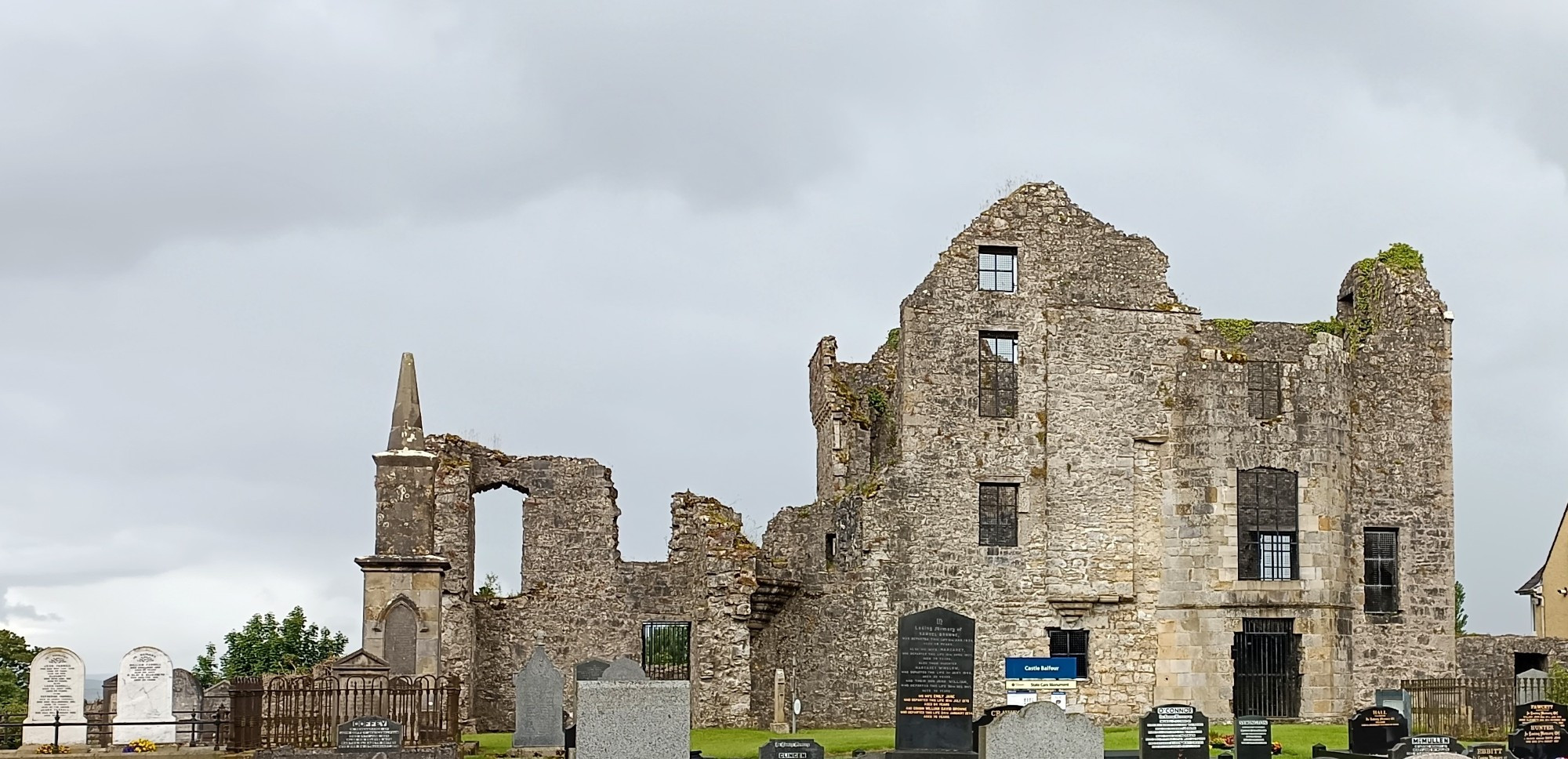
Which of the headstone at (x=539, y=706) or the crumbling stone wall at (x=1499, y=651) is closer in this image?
the headstone at (x=539, y=706)

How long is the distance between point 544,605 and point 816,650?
6022 mm

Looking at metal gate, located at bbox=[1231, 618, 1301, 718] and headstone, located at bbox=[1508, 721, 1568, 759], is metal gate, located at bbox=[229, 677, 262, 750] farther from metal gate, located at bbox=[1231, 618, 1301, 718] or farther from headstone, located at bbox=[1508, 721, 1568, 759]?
metal gate, located at bbox=[1231, 618, 1301, 718]

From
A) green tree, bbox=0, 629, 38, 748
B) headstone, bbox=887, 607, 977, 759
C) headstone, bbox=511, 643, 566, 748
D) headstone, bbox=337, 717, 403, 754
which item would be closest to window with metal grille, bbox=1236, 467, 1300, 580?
headstone, bbox=887, 607, 977, 759

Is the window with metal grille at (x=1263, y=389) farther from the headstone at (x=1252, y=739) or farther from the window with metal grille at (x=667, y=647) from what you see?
the headstone at (x=1252, y=739)

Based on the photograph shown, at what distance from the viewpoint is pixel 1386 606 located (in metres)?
40.4

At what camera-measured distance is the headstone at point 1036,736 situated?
884 inches

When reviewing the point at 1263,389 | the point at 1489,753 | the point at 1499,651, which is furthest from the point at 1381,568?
the point at 1489,753

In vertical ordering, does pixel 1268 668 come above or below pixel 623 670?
below

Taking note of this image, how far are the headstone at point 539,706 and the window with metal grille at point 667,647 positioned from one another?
10399mm

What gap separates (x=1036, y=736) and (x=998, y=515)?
57.2ft

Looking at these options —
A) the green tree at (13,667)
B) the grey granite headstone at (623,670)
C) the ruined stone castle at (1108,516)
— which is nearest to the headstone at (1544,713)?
the ruined stone castle at (1108,516)

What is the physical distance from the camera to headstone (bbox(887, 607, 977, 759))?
25766mm

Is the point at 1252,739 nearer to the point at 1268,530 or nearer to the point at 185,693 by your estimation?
the point at 1268,530

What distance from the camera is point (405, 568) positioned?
30391mm
